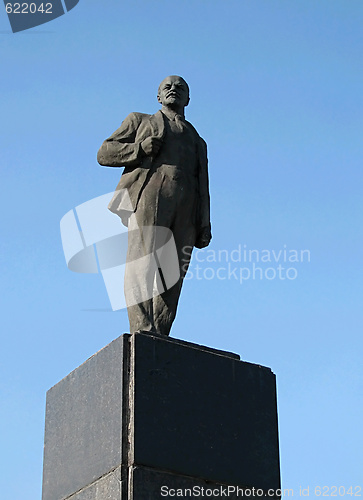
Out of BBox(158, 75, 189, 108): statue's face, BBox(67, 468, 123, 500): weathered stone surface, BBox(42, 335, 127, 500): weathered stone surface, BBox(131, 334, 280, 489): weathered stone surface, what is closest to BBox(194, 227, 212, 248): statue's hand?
BBox(158, 75, 189, 108): statue's face

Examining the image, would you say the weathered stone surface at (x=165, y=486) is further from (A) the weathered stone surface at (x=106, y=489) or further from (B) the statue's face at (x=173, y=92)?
(B) the statue's face at (x=173, y=92)

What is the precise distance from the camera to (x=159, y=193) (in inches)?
303

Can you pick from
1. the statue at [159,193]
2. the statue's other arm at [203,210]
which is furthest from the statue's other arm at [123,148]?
the statue's other arm at [203,210]

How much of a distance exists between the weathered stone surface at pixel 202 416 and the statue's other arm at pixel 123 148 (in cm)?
183

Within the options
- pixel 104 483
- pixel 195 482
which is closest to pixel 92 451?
pixel 104 483

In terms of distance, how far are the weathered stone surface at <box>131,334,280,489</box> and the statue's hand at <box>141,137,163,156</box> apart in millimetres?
1804

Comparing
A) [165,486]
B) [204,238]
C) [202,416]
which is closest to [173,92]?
[204,238]

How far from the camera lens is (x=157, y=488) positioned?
6234mm

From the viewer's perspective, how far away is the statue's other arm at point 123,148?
25.7 ft

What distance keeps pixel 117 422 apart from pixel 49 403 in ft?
4.22

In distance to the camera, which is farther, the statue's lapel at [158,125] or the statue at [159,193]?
the statue's lapel at [158,125]

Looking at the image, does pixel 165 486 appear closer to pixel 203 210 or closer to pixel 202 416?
pixel 202 416

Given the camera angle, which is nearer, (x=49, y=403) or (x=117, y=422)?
(x=117, y=422)

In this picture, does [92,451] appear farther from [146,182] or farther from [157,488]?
[146,182]
